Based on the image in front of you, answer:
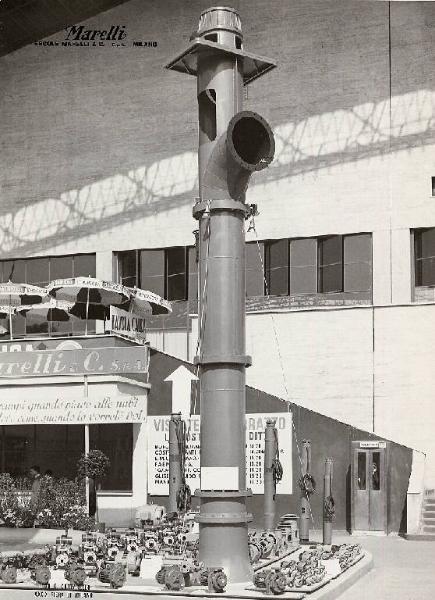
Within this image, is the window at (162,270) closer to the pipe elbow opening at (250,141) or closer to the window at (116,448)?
the window at (116,448)

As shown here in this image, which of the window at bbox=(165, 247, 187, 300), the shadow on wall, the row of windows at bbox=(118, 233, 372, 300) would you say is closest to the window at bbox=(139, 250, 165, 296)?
the row of windows at bbox=(118, 233, 372, 300)

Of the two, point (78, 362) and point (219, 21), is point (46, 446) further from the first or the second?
point (219, 21)

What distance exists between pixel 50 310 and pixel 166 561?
22.5 metres

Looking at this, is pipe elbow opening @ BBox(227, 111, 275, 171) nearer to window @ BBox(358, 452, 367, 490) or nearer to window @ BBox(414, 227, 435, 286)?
window @ BBox(358, 452, 367, 490)

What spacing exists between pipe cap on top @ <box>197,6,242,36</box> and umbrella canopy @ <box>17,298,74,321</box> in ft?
70.3

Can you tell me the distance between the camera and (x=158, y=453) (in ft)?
119

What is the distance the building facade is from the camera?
41.0 metres

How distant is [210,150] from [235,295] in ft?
8.14

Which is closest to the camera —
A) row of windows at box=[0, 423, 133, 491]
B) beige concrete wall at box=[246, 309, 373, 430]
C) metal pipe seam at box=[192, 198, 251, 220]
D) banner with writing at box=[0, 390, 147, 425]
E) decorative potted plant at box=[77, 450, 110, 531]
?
metal pipe seam at box=[192, 198, 251, 220]

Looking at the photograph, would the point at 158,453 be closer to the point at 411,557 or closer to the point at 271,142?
the point at 411,557

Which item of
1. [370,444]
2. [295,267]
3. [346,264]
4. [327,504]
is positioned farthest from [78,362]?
[346,264]

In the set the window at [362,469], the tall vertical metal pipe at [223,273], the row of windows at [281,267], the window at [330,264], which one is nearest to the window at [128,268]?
the row of windows at [281,267]

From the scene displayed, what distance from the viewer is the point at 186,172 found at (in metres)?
44.5

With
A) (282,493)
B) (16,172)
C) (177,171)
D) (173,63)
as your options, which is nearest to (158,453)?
(282,493)
